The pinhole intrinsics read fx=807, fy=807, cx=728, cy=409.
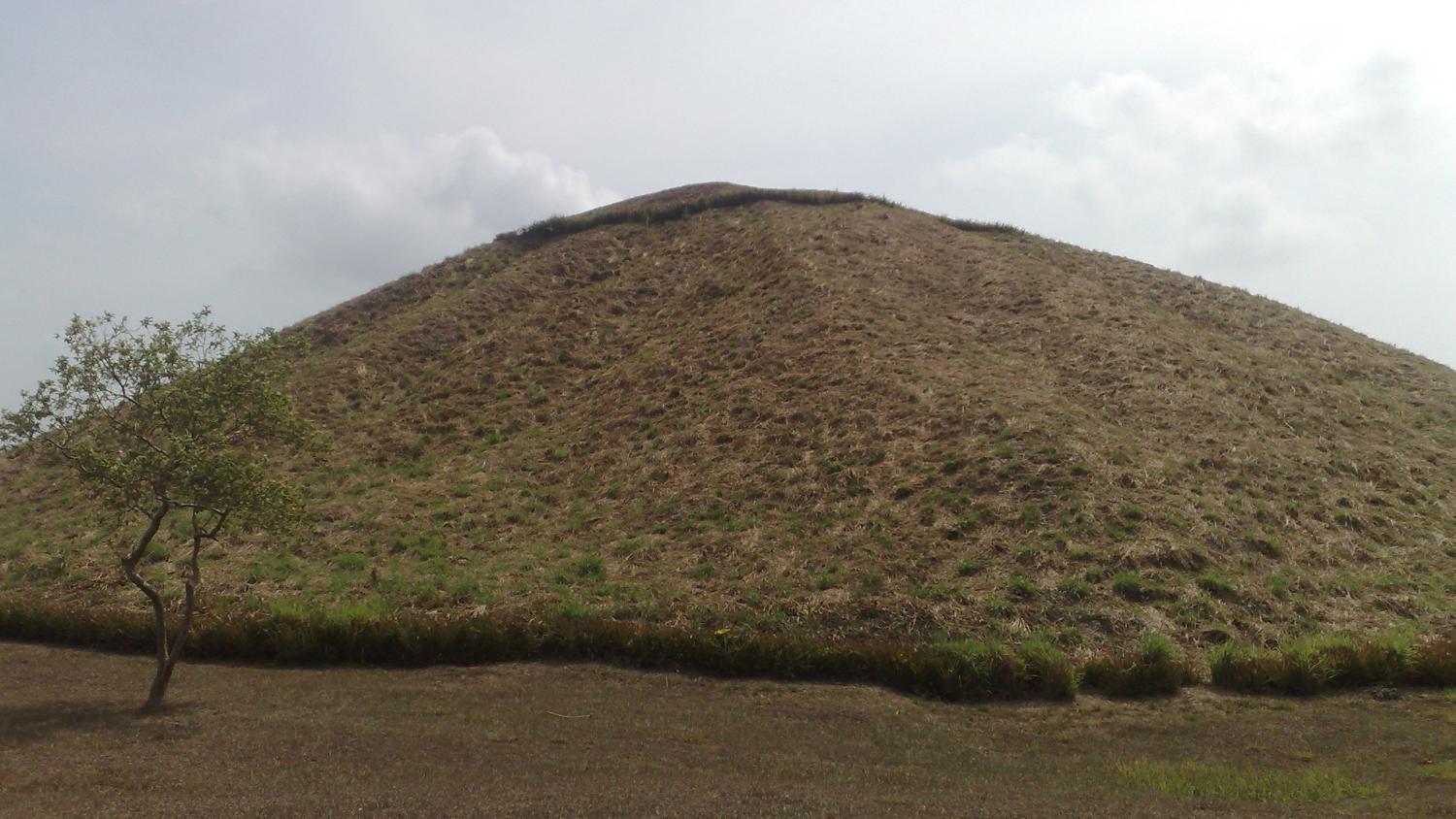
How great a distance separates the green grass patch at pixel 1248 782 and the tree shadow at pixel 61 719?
1349 centimetres

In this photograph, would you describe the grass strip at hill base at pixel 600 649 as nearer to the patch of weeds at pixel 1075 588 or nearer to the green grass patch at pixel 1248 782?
the patch of weeds at pixel 1075 588

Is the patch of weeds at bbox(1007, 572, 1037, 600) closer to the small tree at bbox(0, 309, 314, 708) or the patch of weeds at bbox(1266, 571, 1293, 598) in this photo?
the patch of weeds at bbox(1266, 571, 1293, 598)

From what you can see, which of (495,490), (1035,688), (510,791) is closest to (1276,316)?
(1035,688)

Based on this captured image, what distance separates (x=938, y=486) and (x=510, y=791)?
45.5ft

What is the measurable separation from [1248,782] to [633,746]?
7.48 metres

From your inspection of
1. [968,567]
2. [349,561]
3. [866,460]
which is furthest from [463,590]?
[968,567]

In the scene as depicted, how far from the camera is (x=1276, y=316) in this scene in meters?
32.9

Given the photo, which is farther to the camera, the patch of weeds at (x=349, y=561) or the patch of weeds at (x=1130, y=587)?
the patch of weeds at (x=349, y=561)

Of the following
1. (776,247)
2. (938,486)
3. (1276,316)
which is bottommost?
(938,486)

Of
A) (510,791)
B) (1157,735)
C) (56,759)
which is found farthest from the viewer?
(1157,735)

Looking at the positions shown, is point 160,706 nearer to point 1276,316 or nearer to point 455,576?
point 455,576

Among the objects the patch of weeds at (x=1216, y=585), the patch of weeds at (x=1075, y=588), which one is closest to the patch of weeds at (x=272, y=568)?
the patch of weeds at (x=1075, y=588)

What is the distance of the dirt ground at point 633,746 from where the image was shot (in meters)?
8.68

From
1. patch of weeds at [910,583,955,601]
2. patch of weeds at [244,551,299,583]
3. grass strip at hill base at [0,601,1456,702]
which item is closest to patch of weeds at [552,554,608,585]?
grass strip at hill base at [0,601,1456,702]
